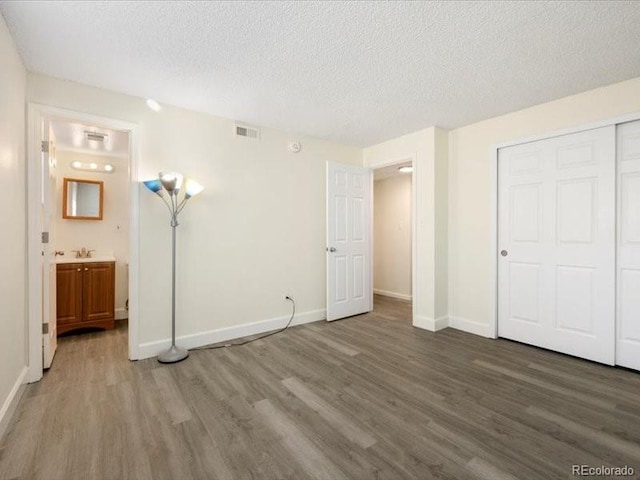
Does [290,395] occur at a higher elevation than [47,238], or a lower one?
lower

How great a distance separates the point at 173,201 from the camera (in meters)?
2.94

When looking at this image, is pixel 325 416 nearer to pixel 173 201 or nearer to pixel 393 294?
pixel 173 201

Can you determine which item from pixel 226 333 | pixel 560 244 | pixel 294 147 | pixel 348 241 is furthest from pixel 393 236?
pixel 226 333

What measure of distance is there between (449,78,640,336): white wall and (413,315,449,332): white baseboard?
0.11 metres

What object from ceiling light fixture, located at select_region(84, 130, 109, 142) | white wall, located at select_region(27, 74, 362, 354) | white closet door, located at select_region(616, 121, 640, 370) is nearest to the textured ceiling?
white wall, located at select_region(27, 74, 362, 354)

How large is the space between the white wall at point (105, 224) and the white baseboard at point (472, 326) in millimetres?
4408

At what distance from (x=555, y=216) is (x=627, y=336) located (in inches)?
46.4

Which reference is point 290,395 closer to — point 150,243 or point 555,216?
point 150,243

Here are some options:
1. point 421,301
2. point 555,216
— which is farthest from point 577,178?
point 421,301

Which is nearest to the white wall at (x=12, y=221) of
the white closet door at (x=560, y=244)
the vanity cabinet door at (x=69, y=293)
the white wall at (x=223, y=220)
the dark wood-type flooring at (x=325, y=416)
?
the dark wood-type flooring at (x=325, y=416)

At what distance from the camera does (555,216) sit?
3.02 m

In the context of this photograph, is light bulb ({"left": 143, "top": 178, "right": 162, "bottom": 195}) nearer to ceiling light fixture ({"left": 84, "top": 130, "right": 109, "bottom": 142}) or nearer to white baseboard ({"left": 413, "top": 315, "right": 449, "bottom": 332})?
ceiling light fixture ({"left": 84, "top": 130, "right": 109, "bottom": 142})

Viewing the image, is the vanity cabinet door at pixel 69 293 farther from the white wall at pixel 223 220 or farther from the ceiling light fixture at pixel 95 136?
the ceiling light fixture at pixel 95 136

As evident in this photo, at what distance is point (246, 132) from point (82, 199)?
2.53 metres
